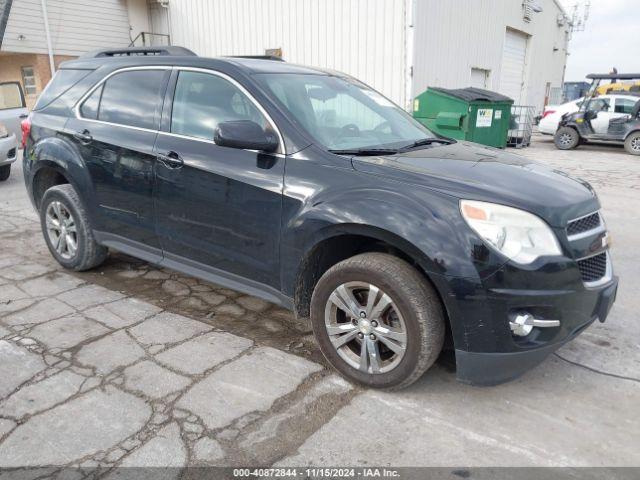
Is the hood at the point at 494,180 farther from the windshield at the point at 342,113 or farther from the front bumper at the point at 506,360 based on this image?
the front bumper at the point at 506,360

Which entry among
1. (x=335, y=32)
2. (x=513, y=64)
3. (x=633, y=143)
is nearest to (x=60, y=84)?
(x=335, y=32)

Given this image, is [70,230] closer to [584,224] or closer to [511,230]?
[511,230]

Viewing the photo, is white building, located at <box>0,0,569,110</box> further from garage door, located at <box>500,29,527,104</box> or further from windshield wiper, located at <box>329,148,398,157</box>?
windshield wiper, located at <box>329,148,398,157</box>

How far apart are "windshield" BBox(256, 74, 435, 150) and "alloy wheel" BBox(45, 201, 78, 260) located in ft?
7.41

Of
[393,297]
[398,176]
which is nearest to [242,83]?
[398,176]

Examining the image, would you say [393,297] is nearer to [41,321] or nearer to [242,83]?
[242,83]

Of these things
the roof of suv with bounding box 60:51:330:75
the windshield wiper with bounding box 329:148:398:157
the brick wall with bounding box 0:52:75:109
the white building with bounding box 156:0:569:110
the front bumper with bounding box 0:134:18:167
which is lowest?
the front bumper with bounding box 0:134:18:167

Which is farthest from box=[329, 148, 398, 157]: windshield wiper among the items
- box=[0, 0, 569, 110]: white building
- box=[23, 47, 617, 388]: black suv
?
box=[0, 0, 569, 110]: white building

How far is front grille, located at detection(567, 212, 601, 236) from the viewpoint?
256 cm

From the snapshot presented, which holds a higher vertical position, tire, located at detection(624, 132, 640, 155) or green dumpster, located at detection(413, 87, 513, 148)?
green dumpster, located at detection(413, 87, 513, 148)

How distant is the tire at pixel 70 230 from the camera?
418cm

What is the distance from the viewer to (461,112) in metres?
11.6

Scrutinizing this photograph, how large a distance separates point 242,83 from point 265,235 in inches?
38.5

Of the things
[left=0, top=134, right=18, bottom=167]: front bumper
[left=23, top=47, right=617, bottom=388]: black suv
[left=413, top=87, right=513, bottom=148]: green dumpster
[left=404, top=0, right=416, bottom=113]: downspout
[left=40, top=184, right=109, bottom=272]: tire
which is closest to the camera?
[left=23, top=47, right=617, bottom=388]: black suv
